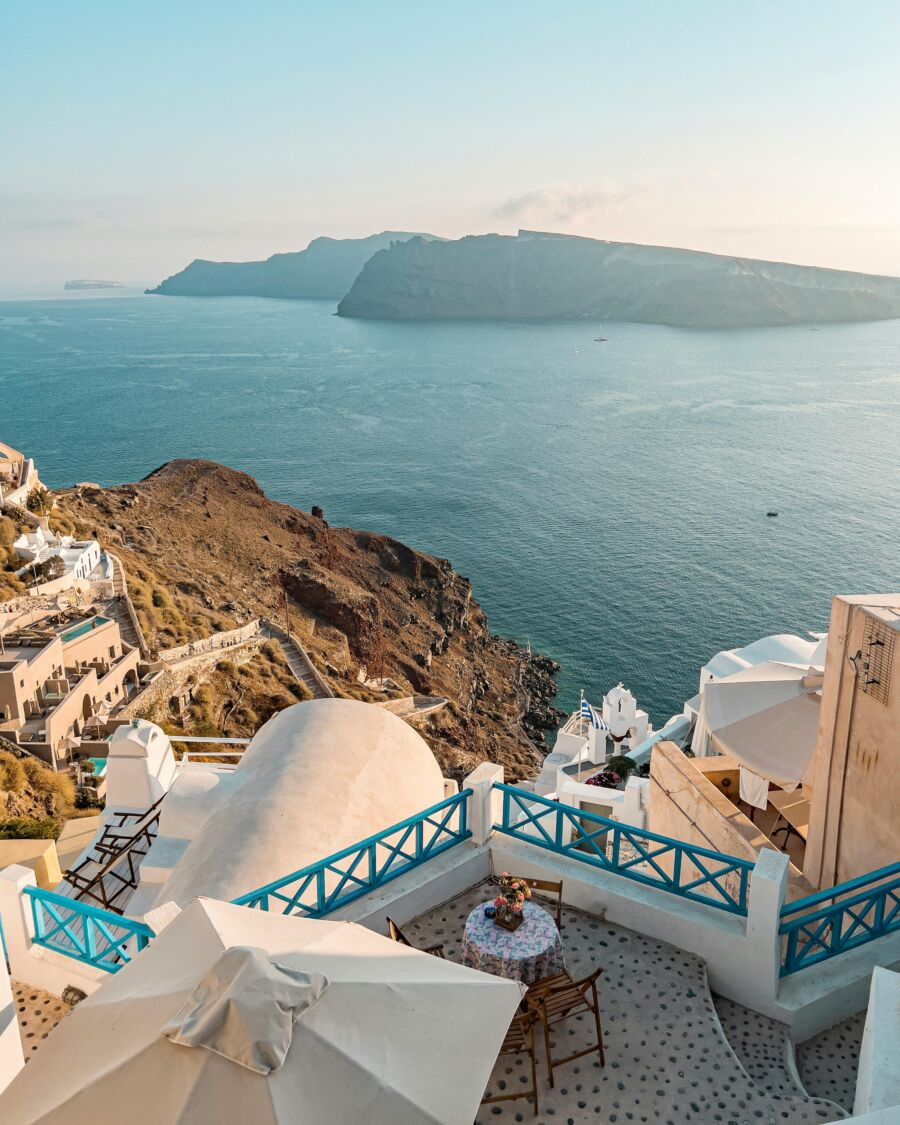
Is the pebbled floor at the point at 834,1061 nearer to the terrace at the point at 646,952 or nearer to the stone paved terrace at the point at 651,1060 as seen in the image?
the terrace at the point at 646,952

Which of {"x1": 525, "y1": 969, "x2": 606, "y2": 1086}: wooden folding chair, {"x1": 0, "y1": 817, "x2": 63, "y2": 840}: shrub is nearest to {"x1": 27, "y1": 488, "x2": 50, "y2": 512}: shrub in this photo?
{"x1": 0, "y1": 817, "x2": 63, "y2": 840}: shrub

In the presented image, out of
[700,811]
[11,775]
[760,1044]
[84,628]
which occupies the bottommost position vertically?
[11,775]

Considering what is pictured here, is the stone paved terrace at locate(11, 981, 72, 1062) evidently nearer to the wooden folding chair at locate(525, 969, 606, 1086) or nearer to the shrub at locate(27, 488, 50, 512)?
Answer: the wooden folding chair at locate(525, 969, 606, 1086)

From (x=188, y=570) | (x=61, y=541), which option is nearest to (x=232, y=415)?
(x=188, y=570)

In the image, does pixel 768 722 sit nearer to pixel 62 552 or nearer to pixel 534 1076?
pixel 534 1076

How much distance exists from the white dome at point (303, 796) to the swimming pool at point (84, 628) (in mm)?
25106

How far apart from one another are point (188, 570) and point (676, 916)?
50639 millimetres

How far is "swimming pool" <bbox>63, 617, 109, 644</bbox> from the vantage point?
34312 mm

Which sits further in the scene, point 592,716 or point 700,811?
point 592,716

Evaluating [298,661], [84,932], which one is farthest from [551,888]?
[298,661]

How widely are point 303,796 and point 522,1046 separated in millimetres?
4490

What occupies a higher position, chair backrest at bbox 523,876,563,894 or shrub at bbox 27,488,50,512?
chair backrest at bbox 523,876,563,894

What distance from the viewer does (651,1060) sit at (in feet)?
20.0

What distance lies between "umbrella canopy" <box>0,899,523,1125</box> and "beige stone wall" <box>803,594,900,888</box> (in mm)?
4546
